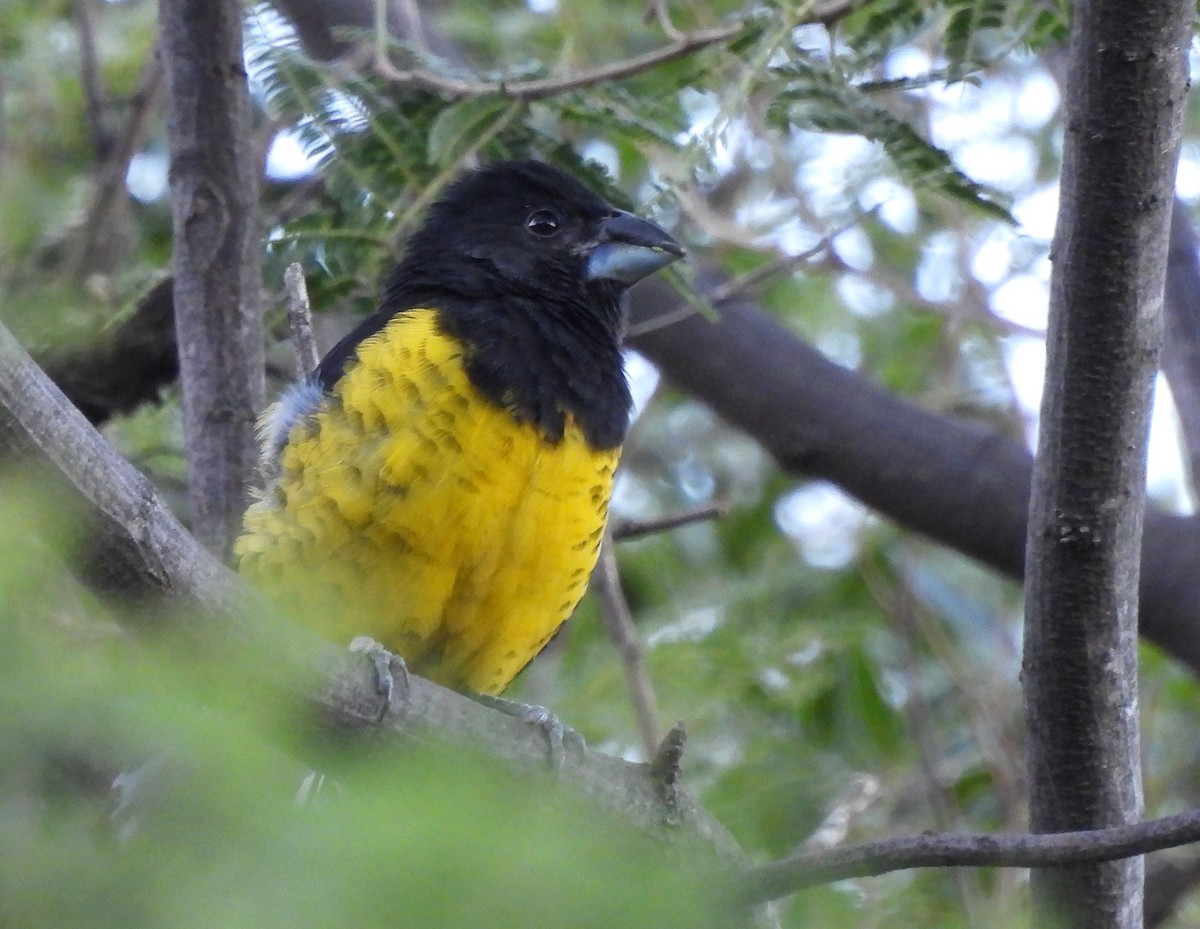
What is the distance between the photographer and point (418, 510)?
3.42 m

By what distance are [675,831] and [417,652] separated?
1.25 metres

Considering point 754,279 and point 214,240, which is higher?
point 754,279

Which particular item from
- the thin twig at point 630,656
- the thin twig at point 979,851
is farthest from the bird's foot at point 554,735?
the thin twig at point 630,656

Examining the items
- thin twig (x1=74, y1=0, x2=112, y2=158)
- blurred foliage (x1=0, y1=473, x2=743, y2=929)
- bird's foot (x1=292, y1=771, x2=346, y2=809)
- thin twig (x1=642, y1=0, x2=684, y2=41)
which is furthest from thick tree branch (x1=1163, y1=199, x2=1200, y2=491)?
blurred foliage (x1=0, y1=473, x2=743, y2=929)

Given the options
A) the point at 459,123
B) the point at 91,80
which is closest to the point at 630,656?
the point at 459,123

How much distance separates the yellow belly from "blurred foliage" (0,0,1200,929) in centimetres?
50

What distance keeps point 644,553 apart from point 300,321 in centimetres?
287

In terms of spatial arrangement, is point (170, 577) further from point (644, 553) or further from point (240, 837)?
point (644, 553)

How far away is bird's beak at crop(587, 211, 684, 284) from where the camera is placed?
4113 millimetres

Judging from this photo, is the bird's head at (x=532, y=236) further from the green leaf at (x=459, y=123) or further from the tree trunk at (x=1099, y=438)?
the tree trunk at (x=1099, y=438)

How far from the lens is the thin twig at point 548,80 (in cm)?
394

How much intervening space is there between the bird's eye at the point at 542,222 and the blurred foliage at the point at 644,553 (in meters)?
0.24

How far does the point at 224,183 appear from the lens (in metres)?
3.96

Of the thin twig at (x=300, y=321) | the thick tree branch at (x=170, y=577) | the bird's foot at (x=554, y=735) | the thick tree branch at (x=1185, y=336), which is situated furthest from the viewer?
the thick tree branch at (x=1185, y=336)
